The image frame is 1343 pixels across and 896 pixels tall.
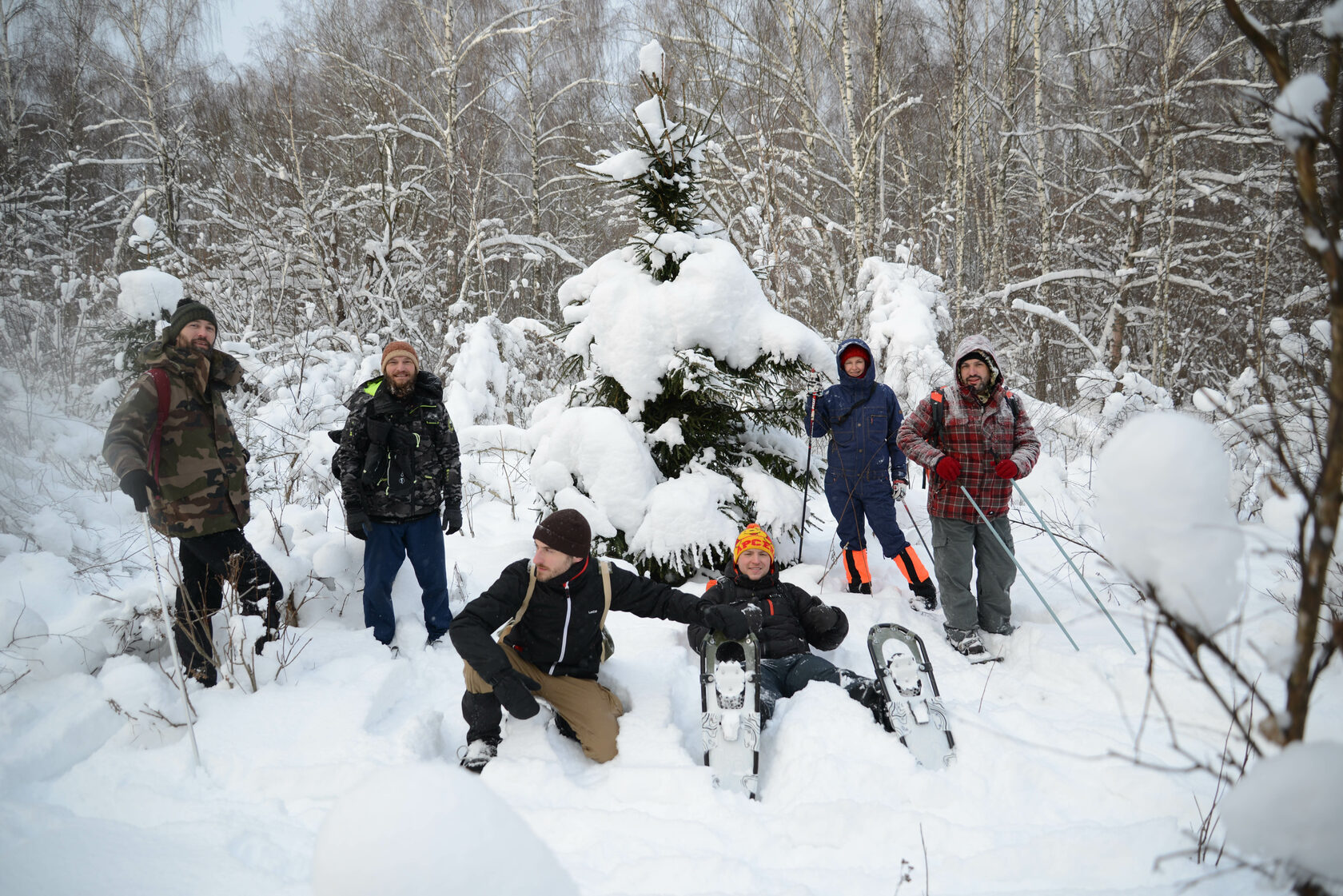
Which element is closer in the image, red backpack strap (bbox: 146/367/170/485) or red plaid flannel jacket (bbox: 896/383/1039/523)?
red backpack strap (bbox: 146/367/170/485)

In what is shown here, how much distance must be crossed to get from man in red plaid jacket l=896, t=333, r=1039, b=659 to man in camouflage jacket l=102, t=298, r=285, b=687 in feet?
12.7

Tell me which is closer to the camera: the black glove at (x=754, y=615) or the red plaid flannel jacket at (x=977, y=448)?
the black glove at (x=754, y=615)

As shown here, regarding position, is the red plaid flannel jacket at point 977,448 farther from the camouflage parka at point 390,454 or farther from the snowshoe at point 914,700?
the camouflage parka at point 390,454

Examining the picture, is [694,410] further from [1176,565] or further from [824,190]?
[824,190]

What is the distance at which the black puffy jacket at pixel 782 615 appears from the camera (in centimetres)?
383

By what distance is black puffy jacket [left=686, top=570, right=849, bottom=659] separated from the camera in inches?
151

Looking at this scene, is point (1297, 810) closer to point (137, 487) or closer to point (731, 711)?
point (731, 711)

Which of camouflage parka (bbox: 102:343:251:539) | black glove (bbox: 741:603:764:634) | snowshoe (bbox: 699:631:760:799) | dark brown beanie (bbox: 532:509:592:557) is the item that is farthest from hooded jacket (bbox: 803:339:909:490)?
camouflage parka (bbox: 102:343:251:539)

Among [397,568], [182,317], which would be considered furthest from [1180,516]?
[182,317]

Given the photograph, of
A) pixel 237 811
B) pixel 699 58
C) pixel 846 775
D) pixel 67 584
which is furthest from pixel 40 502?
pixel 699 58

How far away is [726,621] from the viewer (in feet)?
10.8

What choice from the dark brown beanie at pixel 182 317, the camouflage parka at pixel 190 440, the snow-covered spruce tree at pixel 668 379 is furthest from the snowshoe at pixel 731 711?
the dark brown beanie at pixel 182 317

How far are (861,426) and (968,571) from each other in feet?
4.29

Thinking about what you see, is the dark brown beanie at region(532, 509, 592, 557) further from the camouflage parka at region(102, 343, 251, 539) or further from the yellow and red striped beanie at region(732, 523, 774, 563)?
the camouflage parka at region(102, 343, 251, 539)
